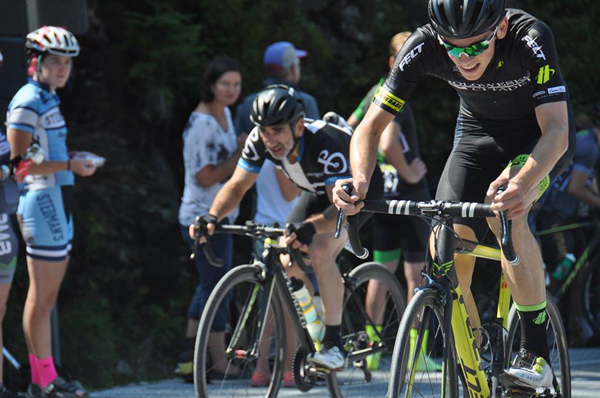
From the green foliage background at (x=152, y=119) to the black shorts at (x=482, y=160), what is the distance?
11.4ft

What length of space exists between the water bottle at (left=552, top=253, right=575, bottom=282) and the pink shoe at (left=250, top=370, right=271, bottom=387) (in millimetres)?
3701

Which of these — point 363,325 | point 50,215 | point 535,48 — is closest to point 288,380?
point 363,325

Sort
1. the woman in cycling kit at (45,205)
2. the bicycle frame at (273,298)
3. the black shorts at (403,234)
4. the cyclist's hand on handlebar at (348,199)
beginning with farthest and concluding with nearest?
1. the black shorts at (403,234)
2. the woman in cycling kit at (45,205)
3. the bicycle frame at (273,298)
4. the cyclist's hand on handlebar at (348,199)

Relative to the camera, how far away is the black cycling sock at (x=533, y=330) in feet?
16.7

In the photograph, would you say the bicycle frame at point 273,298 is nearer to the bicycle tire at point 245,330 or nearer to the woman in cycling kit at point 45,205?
the bicycle tire at point 245,330

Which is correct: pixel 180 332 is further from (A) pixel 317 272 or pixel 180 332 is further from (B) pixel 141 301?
(A) pixel 317 272

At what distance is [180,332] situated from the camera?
8.90 m

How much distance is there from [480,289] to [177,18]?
11.4 feet

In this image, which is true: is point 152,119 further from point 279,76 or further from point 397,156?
point 397,156

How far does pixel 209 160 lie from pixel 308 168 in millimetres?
1422

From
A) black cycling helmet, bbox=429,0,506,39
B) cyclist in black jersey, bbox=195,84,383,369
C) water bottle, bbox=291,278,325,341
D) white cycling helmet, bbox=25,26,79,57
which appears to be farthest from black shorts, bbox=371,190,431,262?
black cycling helmet, bbox=429,0,506,39

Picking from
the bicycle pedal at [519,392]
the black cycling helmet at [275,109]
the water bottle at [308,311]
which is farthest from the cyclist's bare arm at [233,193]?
the bicycle pedal at [519,392]

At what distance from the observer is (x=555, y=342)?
5.61m

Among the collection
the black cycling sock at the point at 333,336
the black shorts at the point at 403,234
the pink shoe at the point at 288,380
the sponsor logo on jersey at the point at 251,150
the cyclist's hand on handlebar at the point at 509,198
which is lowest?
the pink shoe at the point at 288,380
